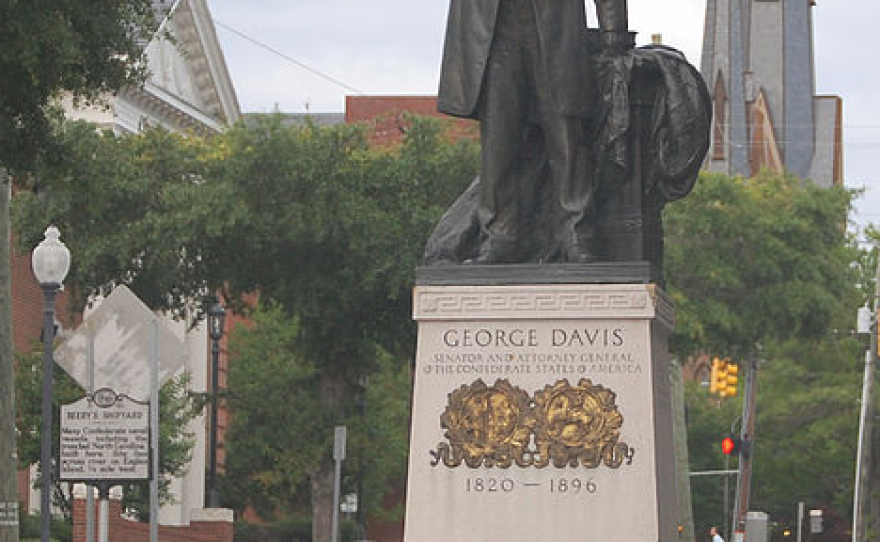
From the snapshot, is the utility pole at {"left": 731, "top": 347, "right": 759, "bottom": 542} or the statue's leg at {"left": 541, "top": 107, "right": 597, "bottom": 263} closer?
the statue's leg at {"left": 541, "top": 107, "right": 597, "bottom": 263}

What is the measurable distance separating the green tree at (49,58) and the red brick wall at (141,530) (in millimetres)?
12769

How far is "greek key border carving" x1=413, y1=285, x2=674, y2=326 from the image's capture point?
46.3ft

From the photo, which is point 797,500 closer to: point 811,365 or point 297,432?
point 811,365

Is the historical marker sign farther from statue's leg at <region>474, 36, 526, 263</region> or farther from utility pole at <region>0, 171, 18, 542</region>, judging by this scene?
utility pole at <region>0, 171, 18, 542</region>

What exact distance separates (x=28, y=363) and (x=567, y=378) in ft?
87.8

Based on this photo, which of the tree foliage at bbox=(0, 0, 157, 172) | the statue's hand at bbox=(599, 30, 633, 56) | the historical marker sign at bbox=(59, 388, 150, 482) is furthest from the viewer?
the tree foliage at bbox=(0, 0, 157, 172)

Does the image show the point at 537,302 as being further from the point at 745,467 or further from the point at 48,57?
the point at 745,467

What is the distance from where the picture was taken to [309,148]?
41.9 meters

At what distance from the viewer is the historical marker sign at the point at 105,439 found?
1742cm

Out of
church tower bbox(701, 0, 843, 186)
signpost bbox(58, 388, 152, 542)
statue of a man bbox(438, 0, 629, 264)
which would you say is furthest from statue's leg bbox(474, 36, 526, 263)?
church tower bbox(701, 0, 843, 186)

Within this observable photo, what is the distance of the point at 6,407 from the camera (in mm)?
24375

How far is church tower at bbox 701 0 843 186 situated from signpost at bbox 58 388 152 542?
310 ft

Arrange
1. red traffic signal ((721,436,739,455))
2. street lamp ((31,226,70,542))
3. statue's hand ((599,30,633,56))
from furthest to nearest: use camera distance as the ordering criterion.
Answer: red traffic signal ((721,436,739,455))
street lamp ((31,226,70,542))
statue's hand ((599,30,633,56))

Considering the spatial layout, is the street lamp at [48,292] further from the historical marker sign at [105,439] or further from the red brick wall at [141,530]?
the red brick wall at [141,530]
